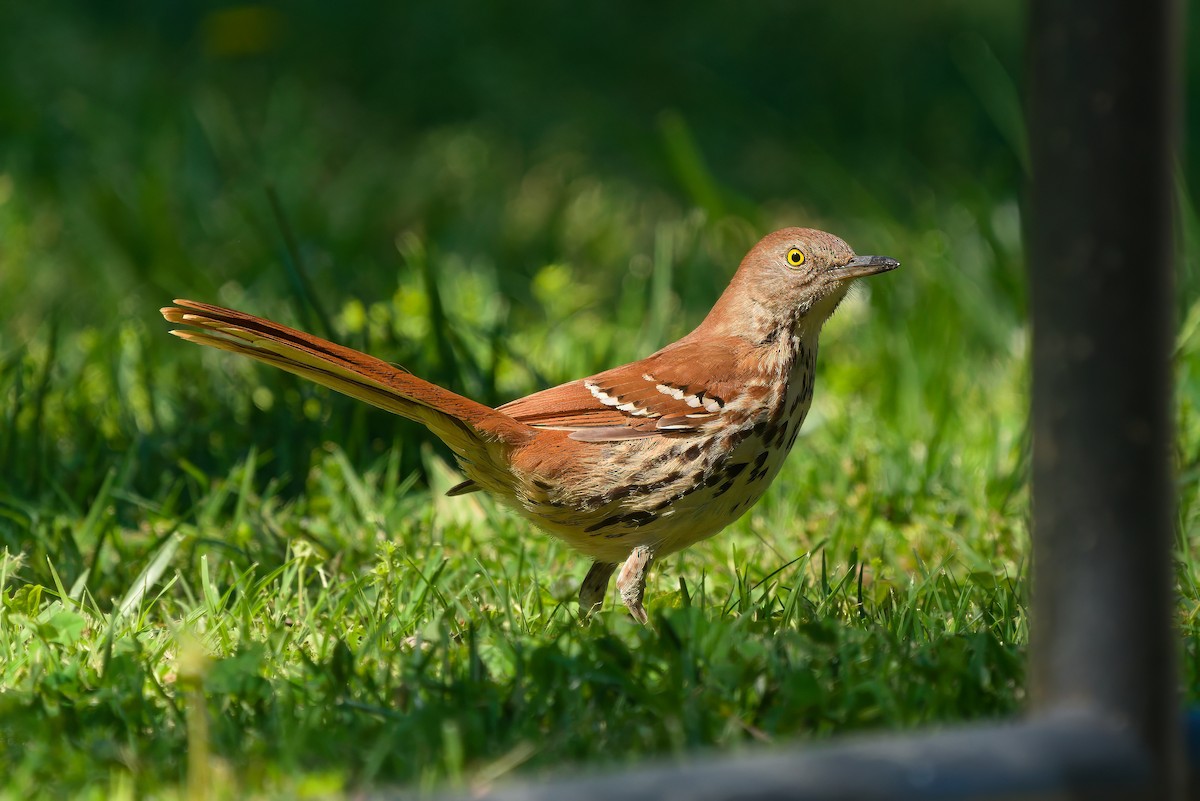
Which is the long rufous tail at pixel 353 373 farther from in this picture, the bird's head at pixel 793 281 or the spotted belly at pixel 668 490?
the bird's head at pixel 793 281

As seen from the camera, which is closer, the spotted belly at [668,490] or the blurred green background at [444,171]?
the spotted belly at [668,490]

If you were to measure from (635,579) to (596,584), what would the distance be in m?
0.27

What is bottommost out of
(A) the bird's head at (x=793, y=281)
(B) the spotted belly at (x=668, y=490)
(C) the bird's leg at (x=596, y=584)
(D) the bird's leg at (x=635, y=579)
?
(C) the bird's leg at (x=596, y=584)

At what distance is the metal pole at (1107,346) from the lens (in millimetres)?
1816

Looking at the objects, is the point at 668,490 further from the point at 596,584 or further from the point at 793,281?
the point at 793,281

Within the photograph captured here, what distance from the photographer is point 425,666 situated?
8.49ft

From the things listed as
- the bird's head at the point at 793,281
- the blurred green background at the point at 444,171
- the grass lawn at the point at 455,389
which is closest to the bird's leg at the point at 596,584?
the grass lawn at the point at 455,389

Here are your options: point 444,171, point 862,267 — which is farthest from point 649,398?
point 444,171

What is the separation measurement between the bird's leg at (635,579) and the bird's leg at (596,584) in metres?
0.15

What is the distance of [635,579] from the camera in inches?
130

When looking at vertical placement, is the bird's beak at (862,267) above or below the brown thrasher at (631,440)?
above

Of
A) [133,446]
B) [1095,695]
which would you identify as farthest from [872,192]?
[1095,695]

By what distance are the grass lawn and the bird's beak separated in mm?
678

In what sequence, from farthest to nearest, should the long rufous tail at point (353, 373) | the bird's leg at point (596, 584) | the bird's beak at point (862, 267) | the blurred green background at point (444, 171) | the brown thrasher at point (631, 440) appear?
the blurred green background at point (444, 171) < the bird's beak at point (862, 267) < the bird's leg at point (596, 584) < the brown thrasher at point (631, 440) < the long rufous tail at point (353, 373)
